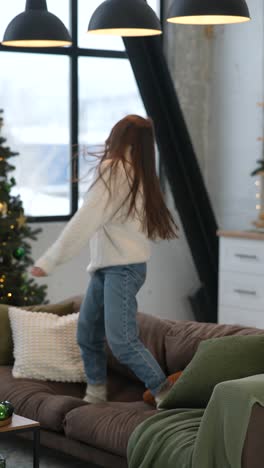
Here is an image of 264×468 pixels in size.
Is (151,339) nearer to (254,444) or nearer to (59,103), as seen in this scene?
(254,444)

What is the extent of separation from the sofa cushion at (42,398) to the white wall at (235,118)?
3180mm

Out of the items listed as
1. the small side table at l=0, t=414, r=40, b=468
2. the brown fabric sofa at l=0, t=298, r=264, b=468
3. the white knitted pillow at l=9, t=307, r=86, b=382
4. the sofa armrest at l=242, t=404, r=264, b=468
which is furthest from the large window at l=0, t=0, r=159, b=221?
the sofa armrest at l=242, t=404, r=264, b=468

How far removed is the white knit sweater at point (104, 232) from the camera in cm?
462

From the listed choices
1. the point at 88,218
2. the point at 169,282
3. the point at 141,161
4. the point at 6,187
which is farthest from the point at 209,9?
the point at 169,282

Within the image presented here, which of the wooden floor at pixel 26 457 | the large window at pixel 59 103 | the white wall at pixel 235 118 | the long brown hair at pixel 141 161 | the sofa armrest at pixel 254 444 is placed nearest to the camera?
the sofa armrest at pixel 254 444

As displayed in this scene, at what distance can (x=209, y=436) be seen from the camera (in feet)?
12.0

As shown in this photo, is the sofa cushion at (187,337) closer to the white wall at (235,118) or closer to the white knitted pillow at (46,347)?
the white knitted pillow at (46,347)

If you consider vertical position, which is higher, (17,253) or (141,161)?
(141,161)

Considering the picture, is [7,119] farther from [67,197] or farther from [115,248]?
[115,248]

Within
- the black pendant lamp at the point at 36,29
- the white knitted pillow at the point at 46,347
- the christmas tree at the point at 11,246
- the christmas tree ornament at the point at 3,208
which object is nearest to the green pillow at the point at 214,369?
the white knitted pillow at the point at 46,347

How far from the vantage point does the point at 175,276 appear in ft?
26.2

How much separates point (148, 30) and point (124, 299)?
1.25 m

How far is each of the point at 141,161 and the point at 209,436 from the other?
61.4 inches

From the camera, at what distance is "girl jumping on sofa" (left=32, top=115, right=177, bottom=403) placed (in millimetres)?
4625
